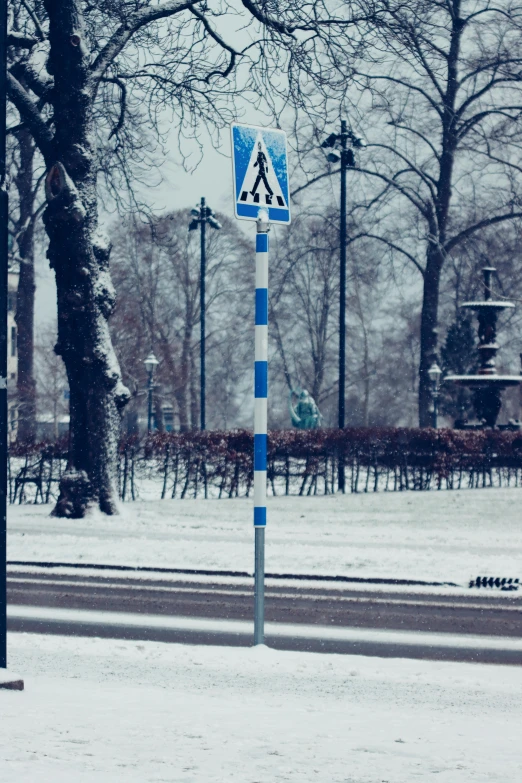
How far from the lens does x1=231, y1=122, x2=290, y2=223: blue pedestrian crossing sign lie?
7.83 m

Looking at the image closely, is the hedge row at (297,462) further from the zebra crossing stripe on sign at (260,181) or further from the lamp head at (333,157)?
the zebra crossing stripe on sign at (260,181)

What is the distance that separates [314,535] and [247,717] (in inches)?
452

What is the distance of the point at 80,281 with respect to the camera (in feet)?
61.1

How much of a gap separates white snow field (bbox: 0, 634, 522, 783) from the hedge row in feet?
45.9

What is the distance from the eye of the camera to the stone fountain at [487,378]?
106ft

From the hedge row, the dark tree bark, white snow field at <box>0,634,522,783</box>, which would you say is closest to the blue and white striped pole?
white snow field at <box>0,634,522,783</box>

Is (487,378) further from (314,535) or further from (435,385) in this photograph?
(435,385)

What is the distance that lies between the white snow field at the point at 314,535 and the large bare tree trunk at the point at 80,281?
2.30 ft

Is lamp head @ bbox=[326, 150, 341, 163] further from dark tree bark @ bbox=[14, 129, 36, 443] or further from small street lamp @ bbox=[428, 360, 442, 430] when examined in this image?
small street lamp @ bbox=[428, 360, 442, 430]

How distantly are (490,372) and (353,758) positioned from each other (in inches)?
1143

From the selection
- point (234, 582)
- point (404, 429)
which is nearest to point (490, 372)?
point (404, 429)

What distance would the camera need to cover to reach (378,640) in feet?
29.7

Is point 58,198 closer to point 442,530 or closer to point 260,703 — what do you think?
point 442,530

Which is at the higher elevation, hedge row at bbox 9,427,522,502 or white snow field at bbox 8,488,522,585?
hedge row at bbox 9,427,522,502
